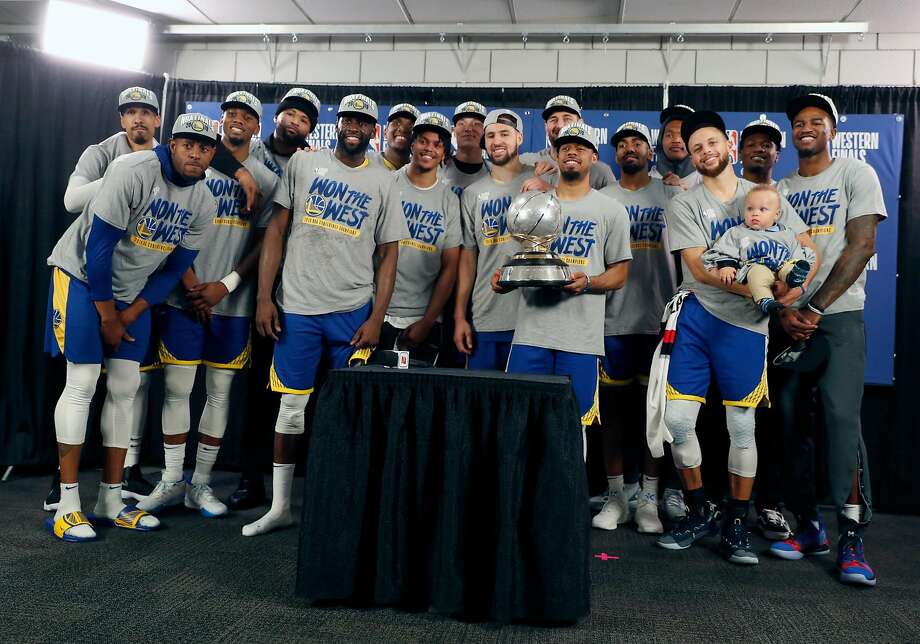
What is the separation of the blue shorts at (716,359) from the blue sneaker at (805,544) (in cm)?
58

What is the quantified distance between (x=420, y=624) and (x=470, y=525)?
30cm

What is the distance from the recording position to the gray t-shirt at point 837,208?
2.81 m

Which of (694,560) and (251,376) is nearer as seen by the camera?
(694,560)

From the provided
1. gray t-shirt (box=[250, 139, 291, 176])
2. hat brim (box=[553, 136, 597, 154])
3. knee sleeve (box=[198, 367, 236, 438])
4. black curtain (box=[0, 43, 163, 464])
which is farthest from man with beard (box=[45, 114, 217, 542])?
A: black curtain (box=[0, 43, 163, 464])

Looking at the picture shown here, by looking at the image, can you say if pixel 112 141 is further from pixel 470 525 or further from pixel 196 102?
pixel 470 525

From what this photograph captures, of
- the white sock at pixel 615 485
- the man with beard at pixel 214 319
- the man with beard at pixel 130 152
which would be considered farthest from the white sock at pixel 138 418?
the white sock at pixel 615 485

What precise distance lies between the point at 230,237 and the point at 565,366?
5.27 feet

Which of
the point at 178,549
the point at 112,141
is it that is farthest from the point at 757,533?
the point at 112,141

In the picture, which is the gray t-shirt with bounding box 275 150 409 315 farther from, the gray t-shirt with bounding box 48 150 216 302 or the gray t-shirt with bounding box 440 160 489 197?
the gray t-shirt with bounding box 440 160 489 197

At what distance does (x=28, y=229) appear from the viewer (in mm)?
4199

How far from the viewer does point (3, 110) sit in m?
4.21

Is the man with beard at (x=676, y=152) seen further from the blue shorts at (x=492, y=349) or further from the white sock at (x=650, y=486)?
the white sock at (x=650, y=486)

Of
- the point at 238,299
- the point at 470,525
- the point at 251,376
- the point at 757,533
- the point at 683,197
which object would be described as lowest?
the point at 757,533

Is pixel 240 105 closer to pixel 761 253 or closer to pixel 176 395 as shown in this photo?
pixel 176 395
